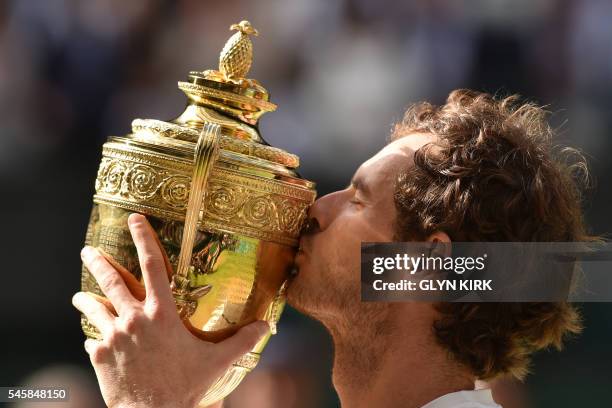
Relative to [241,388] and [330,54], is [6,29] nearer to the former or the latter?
[330,54]

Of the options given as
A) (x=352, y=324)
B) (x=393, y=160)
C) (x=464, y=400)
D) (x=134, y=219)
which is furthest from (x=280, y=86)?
(x=134, y=219)

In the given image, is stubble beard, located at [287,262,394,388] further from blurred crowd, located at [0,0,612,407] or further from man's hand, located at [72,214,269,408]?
blurred crowd, located at [0,0,612,407]

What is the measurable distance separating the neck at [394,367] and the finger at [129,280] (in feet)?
1.93

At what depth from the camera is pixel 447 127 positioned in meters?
2.58

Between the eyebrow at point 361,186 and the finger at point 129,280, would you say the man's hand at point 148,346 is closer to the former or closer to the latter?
the finger at point 129,280

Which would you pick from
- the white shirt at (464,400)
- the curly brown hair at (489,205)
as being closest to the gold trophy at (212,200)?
the curly brown hair at (489,205)

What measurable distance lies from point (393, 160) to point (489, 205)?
0.29m

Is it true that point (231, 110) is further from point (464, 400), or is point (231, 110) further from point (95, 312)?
point (464, 400)

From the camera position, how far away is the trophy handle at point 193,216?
6.84 ft

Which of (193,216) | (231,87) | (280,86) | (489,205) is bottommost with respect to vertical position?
(193,216)

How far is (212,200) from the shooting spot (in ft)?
Answer: 7.00

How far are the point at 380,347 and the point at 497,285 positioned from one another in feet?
1.17

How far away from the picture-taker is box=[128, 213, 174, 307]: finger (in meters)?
2.10

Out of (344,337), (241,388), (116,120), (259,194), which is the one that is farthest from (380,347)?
(116,120)
